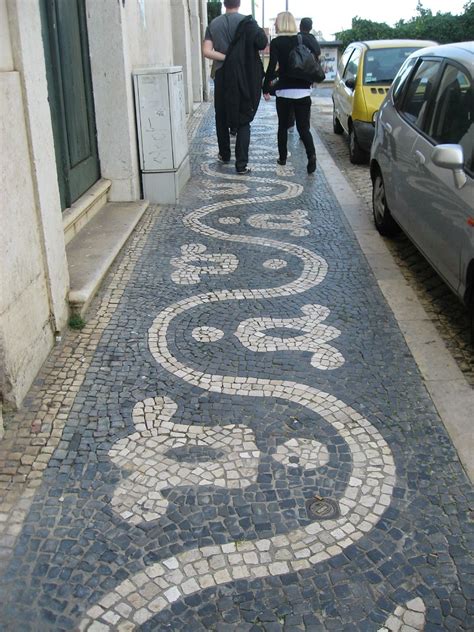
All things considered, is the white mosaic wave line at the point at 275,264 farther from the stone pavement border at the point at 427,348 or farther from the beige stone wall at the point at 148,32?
the beige stone wall at the point at 148,32

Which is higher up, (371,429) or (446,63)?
(446,63)

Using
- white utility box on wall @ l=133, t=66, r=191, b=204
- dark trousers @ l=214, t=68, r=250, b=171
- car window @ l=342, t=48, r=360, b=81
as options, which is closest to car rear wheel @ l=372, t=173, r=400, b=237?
white utility box on wall @ l=133, t=66, r=191, b=204

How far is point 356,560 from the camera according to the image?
2.67 meters

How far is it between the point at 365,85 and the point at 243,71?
8.25 ft

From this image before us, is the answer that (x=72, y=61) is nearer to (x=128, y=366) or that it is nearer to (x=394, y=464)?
(x=128, y=366)

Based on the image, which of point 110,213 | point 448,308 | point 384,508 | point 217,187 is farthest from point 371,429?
point 217,187

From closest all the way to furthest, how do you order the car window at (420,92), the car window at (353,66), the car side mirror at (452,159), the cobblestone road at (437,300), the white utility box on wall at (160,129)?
the car side mirror at (452,159) < the cobblestone road at (437,300) < the car window at (420,92) < the white utility box on wall at (160,129) < the car window at (353,66)

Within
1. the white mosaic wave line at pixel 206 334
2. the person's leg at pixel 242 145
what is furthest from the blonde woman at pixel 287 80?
the white mosaic wave line at pixel 206 334

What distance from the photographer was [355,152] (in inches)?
404

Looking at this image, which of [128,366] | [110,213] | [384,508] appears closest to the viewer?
[384,508]

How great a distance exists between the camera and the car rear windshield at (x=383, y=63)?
10.6 metres

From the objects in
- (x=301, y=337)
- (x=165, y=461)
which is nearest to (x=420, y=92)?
(x=301, y=337)

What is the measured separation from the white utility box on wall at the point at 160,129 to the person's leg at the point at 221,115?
1184 mm

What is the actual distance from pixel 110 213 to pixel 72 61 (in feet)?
5.02
